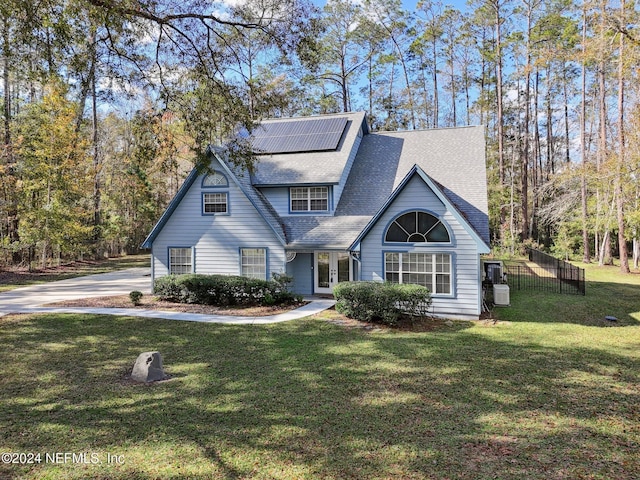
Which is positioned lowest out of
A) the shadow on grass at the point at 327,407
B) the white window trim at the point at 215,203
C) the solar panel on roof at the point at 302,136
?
the shadow on grass at the point at 327,407

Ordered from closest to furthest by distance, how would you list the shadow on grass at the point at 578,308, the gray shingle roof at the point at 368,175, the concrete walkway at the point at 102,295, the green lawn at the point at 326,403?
the green lawn at the point at 326,403 → the concrete walkway at the point at 102,295 → the shadow on grass at the point at 578,308 → the gray shingle roof at the point at 368,175

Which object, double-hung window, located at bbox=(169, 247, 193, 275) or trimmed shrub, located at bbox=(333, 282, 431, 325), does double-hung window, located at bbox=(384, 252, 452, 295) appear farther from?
double-hung window, located at bbox=(169, 247, 193, 275)

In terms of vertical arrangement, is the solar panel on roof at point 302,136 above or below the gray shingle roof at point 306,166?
above

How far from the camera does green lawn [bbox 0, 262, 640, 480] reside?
4.85m

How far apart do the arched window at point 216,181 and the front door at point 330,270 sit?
4.70 meters

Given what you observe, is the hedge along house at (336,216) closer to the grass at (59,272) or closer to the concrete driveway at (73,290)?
the concrete driveway at (73,290)

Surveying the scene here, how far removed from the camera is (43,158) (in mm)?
24812

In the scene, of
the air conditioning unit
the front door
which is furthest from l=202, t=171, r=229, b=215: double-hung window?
the air conditioning unit

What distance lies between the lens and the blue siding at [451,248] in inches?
515

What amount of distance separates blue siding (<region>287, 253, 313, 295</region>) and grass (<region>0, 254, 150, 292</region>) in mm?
13199

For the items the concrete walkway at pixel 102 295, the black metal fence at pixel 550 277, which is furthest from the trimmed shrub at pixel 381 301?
the black metal fence at pixel 550 277

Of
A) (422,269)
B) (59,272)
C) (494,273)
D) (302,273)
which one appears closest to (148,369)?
(422,269)

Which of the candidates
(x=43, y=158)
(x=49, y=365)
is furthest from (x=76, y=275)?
(x=49, y=365)

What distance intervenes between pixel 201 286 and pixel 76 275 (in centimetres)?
1359
